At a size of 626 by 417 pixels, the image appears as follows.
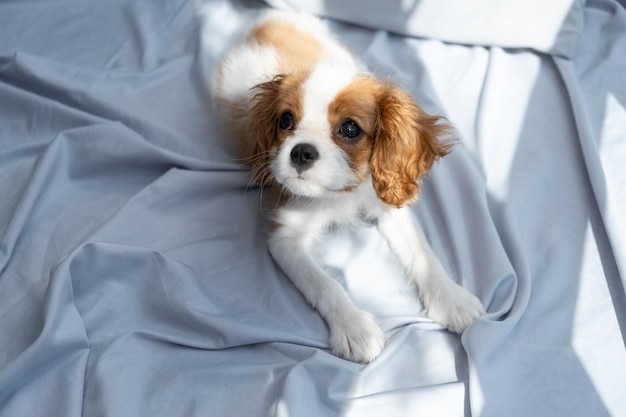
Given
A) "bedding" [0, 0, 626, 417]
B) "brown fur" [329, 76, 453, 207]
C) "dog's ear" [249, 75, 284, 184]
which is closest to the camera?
"bedding" [0, 0, 626, 417]

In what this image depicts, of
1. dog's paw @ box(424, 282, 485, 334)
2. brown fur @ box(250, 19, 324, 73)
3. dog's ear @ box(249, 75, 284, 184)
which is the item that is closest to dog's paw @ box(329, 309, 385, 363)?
dog's paw @ box(424, 282, 485, 334)

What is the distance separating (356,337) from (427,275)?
35 cm

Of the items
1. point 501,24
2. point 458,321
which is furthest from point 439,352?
point 501,24

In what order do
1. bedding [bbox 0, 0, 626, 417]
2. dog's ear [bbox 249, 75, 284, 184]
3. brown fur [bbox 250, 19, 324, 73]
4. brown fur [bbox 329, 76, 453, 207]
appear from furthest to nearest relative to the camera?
1. brown fur [bbox 250, 19, 324, 73]
2. dog's ear [bbox 249, 75, 284, 184]
3. brown fur [bbox 329, 76, 453, 207]
4. bedding [bbox 0, 0, 626, 417]

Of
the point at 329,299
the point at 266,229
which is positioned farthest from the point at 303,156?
the point at 266,229

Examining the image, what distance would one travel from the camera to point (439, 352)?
83.4 inches

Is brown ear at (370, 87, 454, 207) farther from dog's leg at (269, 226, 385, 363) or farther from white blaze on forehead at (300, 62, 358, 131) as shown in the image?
dog's leg at (269, 226, 385, 363)

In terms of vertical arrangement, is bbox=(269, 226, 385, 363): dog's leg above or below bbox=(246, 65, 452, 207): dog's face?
below

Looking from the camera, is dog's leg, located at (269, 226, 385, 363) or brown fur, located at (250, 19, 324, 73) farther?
brown fur, located at (250, 19, 324, 73)

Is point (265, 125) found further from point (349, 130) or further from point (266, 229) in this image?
point (266, 229)

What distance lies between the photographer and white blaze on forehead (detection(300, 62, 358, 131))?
2107 mm

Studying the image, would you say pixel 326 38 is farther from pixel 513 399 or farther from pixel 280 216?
pixel 513 399

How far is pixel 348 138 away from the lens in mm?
2152

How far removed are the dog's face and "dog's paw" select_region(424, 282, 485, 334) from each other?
1.09ft
